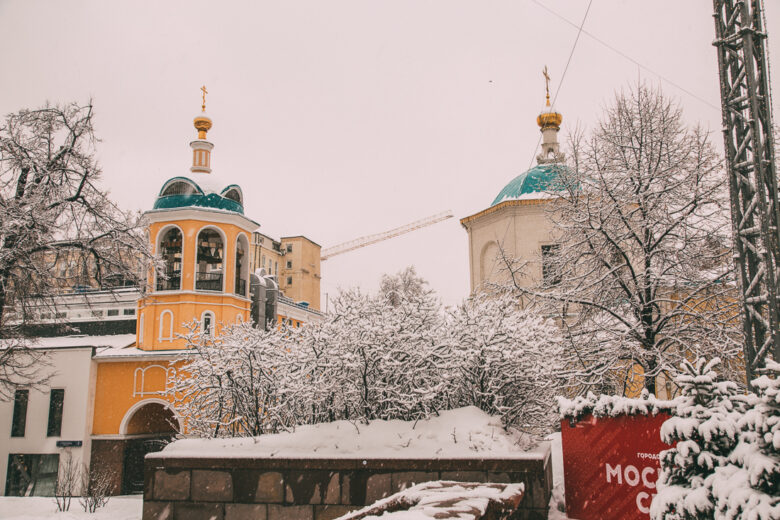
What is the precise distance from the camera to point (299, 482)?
795cm

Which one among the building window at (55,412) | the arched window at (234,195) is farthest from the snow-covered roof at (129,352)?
the arched window at (234,195)

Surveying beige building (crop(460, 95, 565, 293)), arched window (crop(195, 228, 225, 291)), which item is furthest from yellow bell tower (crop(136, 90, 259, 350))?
beige building (crop(460, 95, 565, 293))

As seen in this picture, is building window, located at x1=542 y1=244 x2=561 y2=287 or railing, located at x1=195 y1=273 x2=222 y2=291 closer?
building window, located at x1=542 y1=244 x2=561 y2=287

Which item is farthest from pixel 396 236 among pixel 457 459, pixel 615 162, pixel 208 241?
pixel 457 459

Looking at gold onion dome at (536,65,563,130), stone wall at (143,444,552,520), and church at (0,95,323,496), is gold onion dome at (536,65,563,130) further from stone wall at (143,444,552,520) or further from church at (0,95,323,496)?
stone wall at (143,444,552,520)

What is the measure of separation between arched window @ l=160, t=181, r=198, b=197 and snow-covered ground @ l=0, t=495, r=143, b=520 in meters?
17.4

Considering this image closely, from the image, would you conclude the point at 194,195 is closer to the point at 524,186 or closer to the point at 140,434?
the point at 140,434

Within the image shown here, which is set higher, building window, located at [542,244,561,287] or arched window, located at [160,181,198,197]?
arched window, located at [160,181,198,197]

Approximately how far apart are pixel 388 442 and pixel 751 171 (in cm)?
695

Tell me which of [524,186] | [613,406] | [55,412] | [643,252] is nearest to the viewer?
[613,406]

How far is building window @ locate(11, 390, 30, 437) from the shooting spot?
28.0 meters

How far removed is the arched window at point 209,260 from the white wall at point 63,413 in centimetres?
594

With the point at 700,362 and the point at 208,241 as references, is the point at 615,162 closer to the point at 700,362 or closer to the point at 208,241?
the point at 700,362

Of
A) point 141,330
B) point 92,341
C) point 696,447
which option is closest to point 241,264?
point 141,330
